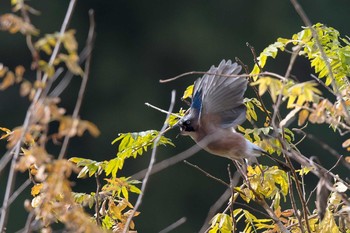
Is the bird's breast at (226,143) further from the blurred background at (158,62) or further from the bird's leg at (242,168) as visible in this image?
the blurred background at (158,62)

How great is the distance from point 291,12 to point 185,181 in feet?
7.40

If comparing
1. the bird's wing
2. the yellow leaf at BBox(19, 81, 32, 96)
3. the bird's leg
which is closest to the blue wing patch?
the bird's wing

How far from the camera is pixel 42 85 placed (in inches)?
63.1

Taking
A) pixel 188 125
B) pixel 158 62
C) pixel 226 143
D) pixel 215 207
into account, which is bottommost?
pixel 215 207

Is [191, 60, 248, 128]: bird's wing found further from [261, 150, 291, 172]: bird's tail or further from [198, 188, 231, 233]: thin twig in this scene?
[198, 188, 231, 233]: thin twig

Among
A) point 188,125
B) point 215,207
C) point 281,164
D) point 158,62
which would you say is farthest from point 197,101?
point 158,62

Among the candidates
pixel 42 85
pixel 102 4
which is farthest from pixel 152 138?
pixel 102 4

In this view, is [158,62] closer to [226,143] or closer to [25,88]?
[226,143]

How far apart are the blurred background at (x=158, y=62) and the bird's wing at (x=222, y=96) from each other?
6336 mm

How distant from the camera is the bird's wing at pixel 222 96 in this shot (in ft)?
9.27

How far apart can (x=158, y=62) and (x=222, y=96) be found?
8932mm

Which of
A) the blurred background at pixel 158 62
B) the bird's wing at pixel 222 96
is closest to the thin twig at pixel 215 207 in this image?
the bird's wing at pixel 222 96

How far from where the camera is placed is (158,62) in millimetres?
11852

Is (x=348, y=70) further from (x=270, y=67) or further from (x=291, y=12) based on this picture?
(x=291, y=12)
